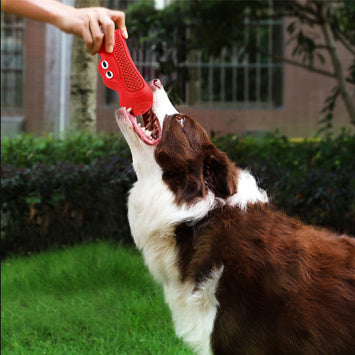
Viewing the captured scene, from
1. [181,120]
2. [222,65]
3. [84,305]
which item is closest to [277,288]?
[181,120]

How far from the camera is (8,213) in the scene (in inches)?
206

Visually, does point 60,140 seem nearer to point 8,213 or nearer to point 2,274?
point 8,213

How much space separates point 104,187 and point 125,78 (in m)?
2.92

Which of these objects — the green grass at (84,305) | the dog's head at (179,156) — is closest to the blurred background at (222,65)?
the green grass at (84,305)

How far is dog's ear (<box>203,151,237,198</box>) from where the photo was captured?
2184 mm

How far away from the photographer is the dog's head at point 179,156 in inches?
85.3

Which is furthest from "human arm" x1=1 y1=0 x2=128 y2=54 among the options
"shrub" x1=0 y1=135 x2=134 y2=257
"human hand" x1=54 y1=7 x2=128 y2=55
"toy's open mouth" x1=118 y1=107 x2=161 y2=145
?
"shrub" x1=0 y1=135 x2=134 y2=257

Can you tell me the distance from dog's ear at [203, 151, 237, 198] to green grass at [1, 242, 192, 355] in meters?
1.29

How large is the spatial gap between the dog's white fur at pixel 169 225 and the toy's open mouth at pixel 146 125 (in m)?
0.02

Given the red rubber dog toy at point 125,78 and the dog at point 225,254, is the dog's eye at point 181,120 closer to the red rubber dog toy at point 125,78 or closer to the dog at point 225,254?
the dog at point 225,254

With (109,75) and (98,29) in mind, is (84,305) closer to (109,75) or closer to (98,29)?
(109,75)

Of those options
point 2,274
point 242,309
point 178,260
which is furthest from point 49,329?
point 242,309

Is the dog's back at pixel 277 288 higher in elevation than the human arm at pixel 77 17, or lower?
lower

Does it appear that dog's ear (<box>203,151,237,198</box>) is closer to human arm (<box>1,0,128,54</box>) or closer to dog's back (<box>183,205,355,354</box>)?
dog's back (<box>183,205,355,354</box>)
